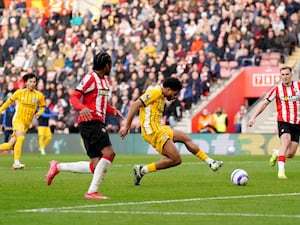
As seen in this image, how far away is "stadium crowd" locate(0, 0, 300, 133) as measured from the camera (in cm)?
3553

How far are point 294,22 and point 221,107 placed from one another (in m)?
4.06

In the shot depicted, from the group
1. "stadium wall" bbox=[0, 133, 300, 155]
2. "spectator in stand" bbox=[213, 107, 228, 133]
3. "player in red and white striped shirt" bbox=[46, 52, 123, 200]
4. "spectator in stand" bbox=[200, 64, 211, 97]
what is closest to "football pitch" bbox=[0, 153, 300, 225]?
"player in red and white striped shirt" bbox=[46, 52, 123, 200]

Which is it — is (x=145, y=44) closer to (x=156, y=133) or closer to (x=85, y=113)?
(x=156, y=133)

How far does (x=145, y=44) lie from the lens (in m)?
38.7

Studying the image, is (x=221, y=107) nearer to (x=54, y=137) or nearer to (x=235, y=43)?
(x=235, y=43)

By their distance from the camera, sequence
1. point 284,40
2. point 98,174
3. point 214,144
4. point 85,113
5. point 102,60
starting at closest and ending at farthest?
point 98,174, point 85,113, point 102,60, point 214,144, point 284,40

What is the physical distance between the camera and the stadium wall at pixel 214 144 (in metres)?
33.3

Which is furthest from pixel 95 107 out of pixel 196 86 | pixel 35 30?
pixel 35 30

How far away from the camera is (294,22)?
3509 cm

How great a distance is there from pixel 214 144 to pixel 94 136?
20.1 meters

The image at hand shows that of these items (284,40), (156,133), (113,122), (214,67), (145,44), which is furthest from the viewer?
(145,44)

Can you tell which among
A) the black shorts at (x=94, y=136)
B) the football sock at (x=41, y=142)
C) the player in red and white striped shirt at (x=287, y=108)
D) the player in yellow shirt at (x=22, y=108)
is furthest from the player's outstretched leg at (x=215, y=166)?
the football sock at (x=41, y=142)

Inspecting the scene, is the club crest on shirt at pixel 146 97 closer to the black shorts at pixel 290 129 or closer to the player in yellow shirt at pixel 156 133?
the player in yellow shirt at pixel 156 133

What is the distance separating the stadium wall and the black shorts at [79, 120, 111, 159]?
19.1m
